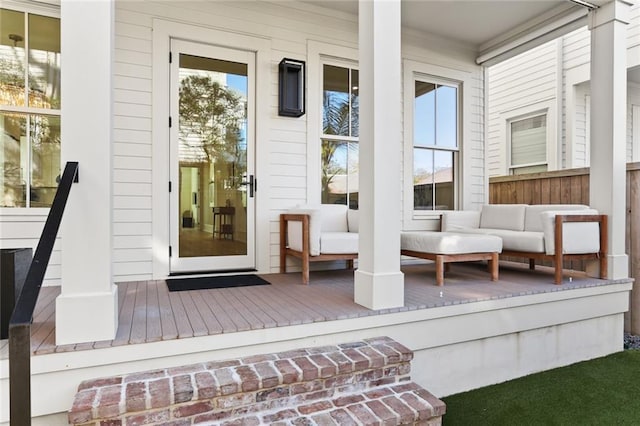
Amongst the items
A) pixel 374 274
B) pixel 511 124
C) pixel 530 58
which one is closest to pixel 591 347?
pixel 374 274

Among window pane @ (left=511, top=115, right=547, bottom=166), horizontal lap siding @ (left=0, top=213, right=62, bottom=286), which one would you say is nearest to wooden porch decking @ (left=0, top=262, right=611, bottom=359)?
horizontal lap siding @ (left=0, top=213, right=62, bottom=286)

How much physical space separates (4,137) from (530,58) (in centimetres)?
753

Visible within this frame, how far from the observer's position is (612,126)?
3.65 m

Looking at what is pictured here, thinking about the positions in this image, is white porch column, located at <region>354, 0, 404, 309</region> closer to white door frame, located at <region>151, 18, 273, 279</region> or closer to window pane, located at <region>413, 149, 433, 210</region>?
white door frame, located at <region>151, 18, 273, 279</region>

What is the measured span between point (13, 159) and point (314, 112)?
8.97 ft

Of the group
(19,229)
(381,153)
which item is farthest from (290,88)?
(19,229)

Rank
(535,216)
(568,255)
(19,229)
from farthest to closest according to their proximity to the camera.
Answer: (535,216), (568,255), (19,229)

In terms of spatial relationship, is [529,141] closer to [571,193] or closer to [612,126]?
[571,193]

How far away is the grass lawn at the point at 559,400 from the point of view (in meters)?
2.27

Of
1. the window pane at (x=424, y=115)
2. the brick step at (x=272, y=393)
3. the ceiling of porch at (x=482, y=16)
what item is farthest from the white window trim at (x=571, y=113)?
the brick step at (x=272, y=393)

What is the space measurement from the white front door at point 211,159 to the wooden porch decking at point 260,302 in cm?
48

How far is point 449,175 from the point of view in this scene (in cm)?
516

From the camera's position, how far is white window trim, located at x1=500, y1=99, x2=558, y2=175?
617 centimetres

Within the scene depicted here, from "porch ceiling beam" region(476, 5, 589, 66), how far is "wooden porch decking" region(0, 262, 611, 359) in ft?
8.84
